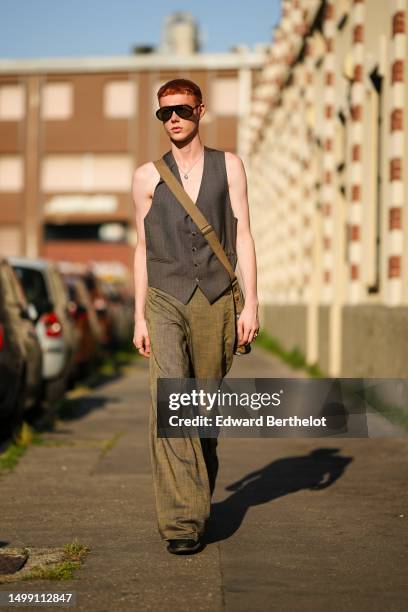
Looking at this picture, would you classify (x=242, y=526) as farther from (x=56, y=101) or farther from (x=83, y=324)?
(x=56, y=101)

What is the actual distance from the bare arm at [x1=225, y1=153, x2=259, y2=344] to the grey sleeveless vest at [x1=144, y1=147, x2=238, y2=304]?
0.04 meters

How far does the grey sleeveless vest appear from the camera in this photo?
584 centimetres

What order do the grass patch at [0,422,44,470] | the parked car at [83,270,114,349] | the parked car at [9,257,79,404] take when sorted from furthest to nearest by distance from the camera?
the parked car at [83,270,114,349]
the parked car at [9,257,79,404]
the grass patch at [0,422,44,470]

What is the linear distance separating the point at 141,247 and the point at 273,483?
2849 millimetres

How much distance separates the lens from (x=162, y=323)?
585 centimetres

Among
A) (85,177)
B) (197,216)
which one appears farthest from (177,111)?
(85,177)

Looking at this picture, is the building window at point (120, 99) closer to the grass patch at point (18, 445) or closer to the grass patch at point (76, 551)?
the grass patch at point (18, 445)

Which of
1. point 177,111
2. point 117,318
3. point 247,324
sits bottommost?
point 117,318

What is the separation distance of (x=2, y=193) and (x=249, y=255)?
5739 cm

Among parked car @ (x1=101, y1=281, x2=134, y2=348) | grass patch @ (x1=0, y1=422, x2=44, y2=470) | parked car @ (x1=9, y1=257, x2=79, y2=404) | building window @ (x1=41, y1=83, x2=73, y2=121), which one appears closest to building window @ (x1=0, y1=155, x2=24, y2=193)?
building window @ (x1=41, y1=83, x2=73, y2=121)

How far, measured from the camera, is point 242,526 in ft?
21.6

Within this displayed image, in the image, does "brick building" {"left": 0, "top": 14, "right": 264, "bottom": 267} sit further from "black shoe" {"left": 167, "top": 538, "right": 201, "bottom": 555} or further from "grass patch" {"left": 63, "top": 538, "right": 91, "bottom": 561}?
"black shoe" {"left": 167, "top": 538, "right": 201, "bottom": 555}

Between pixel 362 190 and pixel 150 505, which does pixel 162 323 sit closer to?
pixel 150 505

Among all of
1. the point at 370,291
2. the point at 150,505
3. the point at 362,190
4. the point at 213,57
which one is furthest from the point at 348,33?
the point at 213,57
